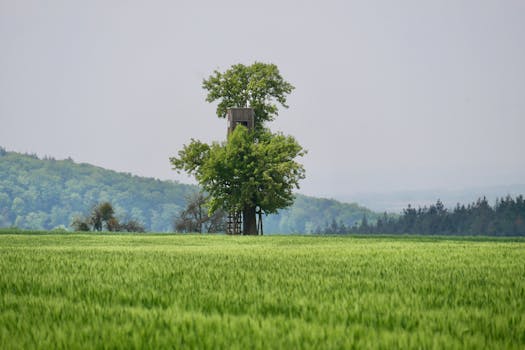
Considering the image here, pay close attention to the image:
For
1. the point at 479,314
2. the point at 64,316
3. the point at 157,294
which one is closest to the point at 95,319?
the point at 64,316

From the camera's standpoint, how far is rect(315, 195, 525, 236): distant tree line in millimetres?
142250

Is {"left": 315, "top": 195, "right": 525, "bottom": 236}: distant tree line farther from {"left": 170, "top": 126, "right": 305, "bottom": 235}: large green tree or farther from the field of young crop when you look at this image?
the field of young crop

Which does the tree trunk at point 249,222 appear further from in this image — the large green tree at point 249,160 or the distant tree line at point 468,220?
the distant tree line at point 468,220

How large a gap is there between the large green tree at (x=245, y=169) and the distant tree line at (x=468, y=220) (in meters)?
101

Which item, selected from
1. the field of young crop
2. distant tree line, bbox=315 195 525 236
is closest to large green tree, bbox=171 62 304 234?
the field of young crop

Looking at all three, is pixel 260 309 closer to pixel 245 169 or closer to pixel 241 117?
pixel 245 169

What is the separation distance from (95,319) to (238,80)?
55.3m

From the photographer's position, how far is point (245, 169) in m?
54.2

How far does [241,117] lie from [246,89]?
3554mm

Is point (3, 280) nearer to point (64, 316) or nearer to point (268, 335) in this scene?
point (64, 316)

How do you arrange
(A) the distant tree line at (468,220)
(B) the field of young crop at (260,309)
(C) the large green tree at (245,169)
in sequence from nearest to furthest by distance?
(B) the field of young crop at (260,309) → (C) the large green tree at (245,169) → (A) the distant tree line at (468,220)

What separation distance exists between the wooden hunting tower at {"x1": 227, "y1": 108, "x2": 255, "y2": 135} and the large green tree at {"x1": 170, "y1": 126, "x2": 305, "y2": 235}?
1.59m

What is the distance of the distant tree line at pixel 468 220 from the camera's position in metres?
142

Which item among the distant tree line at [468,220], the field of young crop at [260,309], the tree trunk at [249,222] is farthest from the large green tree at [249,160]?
the distant tree line at [468,220]
